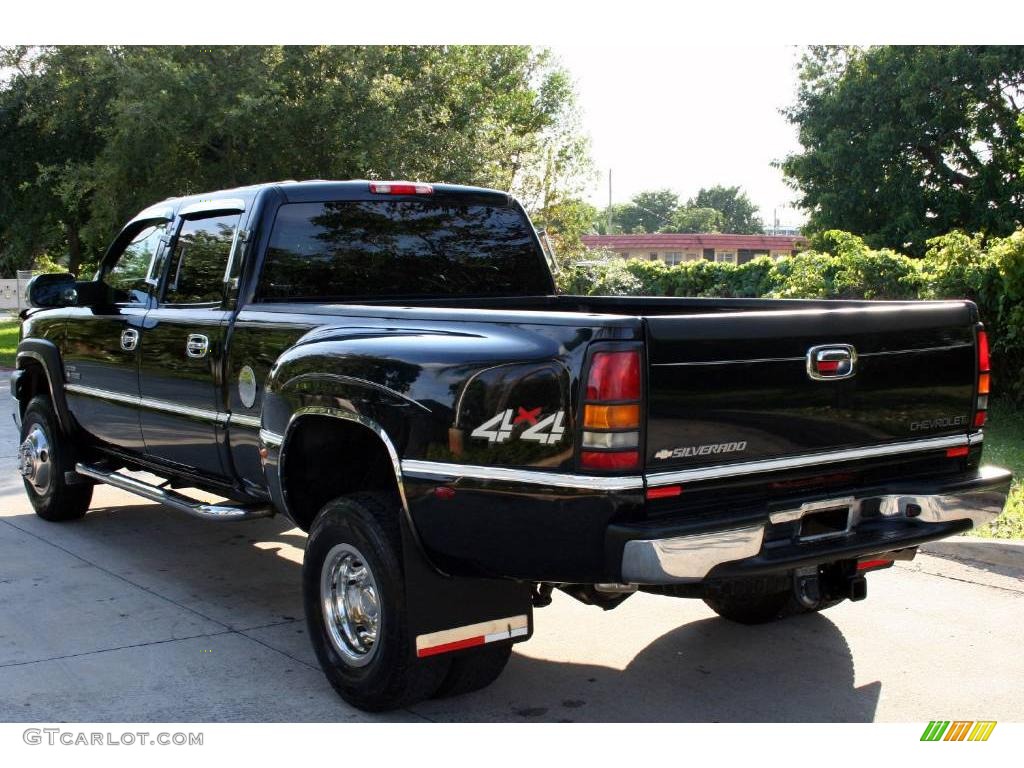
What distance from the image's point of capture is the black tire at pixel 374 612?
13.0 feet

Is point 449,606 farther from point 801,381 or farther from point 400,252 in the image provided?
point 400,252

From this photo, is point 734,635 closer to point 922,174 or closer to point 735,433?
point 735,433

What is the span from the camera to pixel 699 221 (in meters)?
114

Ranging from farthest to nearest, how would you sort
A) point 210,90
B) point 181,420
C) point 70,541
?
point 210,90
point 70,541
point 181,420

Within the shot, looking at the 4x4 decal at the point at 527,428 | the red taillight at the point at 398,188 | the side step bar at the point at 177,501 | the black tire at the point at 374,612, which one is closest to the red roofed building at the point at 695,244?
the side step bar at the point at 177,501

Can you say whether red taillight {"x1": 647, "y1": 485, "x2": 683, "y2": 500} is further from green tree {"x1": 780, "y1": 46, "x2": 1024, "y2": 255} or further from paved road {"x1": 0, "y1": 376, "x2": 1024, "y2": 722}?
green tree {"x1": 780, "y1": 46, "x2": 1024, "y2": 255}

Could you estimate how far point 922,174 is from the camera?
2869cm

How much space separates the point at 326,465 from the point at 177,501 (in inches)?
Answer: 48.6

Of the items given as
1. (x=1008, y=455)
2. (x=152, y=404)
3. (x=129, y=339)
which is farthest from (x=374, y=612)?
(x=1008, y=455)

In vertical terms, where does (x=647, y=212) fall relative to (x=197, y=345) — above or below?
above

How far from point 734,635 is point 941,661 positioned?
0.88 meters

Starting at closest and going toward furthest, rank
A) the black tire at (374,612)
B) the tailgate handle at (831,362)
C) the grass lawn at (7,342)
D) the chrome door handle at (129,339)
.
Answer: the tailgate handle at (831,362) → the black tire at (374,612) → the chrome door handle at (129,339) → the grass lawn at (7,342)

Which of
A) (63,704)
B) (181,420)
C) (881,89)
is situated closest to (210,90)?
(181,420)

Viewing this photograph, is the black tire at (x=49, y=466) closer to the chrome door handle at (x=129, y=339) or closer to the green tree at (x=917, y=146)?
the chrome door handle at (x=129, y=339)
